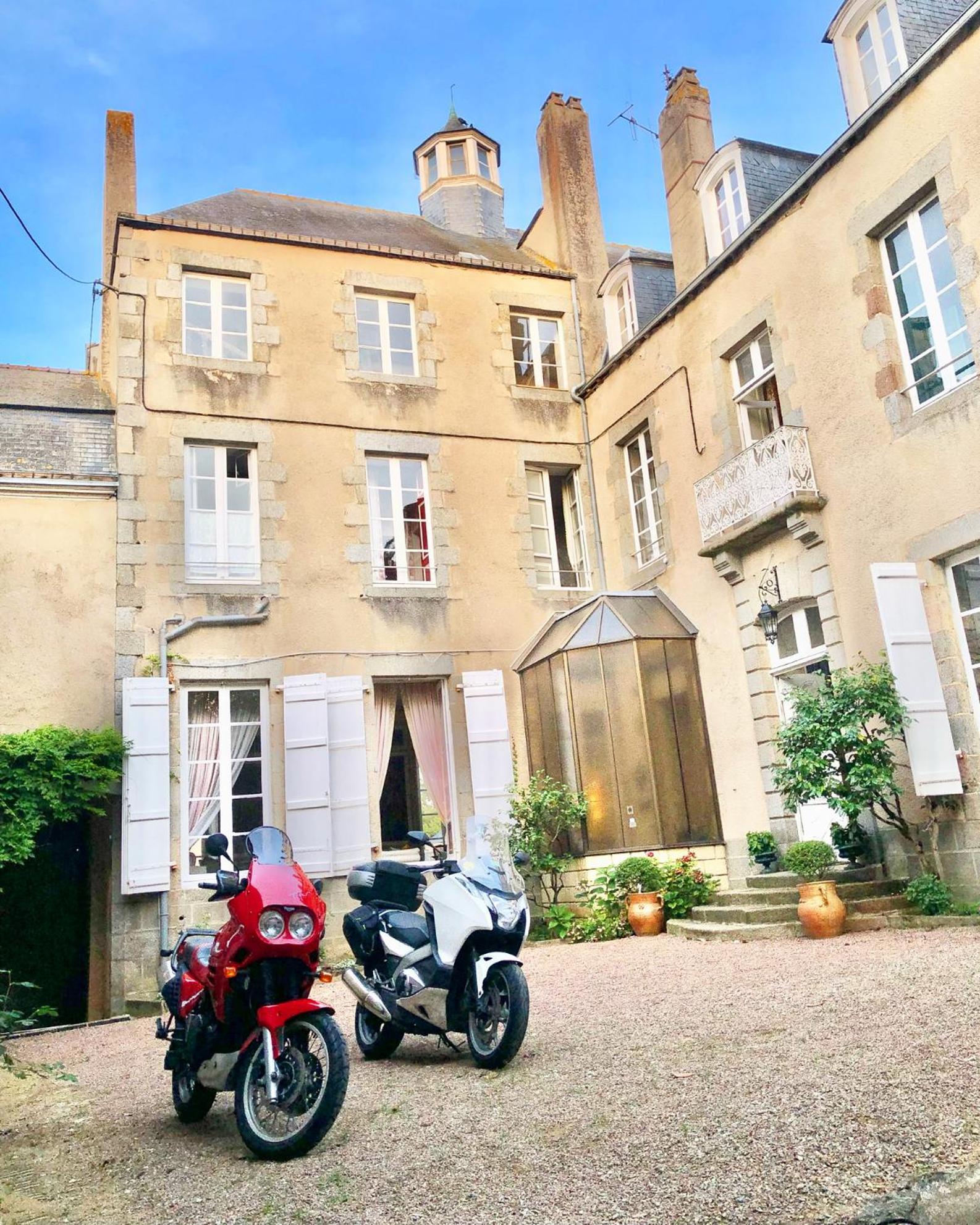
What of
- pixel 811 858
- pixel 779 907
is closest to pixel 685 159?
pixel 811 858

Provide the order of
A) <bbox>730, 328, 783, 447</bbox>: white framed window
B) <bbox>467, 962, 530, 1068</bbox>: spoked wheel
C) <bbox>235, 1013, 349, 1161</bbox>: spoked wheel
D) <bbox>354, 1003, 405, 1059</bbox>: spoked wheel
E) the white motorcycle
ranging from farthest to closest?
<bbox>730, 328, 783, 447</bbox>: white framed window, <bbox>354, 1003, 405, 1059</bbox>: spoked wheel, the white motorcycle, <bbox>467, 962, 530, 1068</bbox>: spoked wheel, <bbox>235, 1013, 349, 1161</bbox>: spoked wheel

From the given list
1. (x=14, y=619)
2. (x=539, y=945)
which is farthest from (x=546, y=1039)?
(x=14, y=619)

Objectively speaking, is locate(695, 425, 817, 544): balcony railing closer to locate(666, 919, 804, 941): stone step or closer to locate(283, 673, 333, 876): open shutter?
locate(666, 919, 804, 941): stone step

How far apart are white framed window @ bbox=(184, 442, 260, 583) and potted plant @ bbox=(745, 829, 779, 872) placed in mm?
5118

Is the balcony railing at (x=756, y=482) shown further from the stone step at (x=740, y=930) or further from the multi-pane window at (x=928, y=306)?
the stone step at (x=740, y=930)

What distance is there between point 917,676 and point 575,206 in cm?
817

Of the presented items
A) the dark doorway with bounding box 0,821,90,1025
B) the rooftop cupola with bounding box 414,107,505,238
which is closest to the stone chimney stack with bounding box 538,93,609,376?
the rooftop cupola with bounding box 414,107,505,238

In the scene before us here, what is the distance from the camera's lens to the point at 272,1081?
305cm

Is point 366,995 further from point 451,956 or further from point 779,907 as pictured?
point 779,907

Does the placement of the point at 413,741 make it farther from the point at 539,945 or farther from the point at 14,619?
the point at 14,619

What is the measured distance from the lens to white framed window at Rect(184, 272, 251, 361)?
10023 millimetres

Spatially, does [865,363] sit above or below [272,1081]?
above

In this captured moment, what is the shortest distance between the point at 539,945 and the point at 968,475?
16.4 ft

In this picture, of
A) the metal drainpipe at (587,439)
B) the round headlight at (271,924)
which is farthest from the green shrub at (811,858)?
the round headlight at (271,924)
